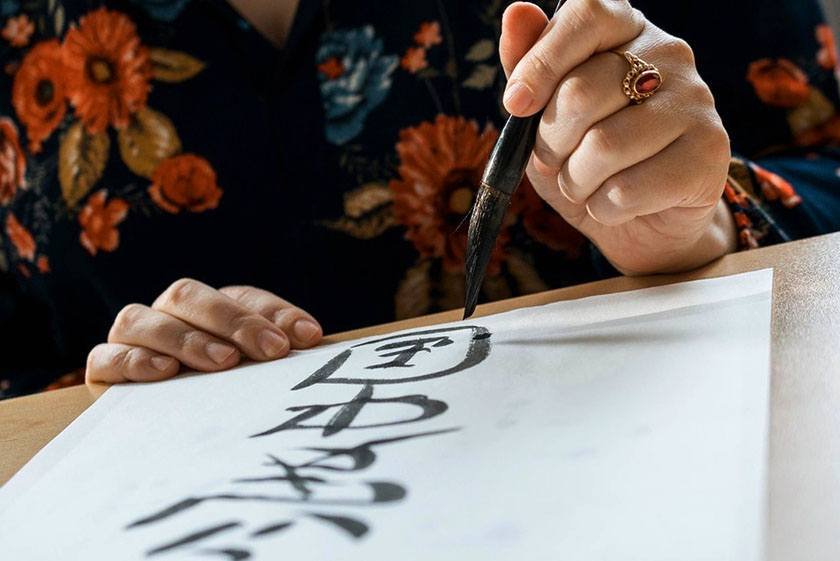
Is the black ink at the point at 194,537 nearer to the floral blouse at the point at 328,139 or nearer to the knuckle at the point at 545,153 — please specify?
the knuckle at the point at 545,153

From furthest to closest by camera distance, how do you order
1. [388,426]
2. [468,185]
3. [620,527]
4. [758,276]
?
1. [468,185]
2. [758,276]
3. [388,426]
4. [620,527]

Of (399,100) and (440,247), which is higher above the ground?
(399,100)

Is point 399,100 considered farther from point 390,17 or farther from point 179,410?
point 179,410

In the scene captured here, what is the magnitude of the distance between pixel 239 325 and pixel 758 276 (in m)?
0.27

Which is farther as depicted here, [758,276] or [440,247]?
[440,247]

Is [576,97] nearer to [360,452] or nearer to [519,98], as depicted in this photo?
[519,98]

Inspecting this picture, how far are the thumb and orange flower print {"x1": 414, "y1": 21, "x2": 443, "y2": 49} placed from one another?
338 mm

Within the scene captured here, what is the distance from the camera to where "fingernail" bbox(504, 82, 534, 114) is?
45 centimetres

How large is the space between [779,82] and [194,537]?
0.70 m

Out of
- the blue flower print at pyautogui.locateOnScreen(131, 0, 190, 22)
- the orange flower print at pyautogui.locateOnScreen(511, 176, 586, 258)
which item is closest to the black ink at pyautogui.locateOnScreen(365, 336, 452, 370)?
the orange flower print at pyautogui.locateOnScreen(511, 176, 586, 258)

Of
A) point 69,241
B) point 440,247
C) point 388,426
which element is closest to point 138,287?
point 69,241

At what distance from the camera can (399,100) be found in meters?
0.80

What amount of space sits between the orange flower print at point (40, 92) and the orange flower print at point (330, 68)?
236mm

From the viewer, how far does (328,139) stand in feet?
2.59
